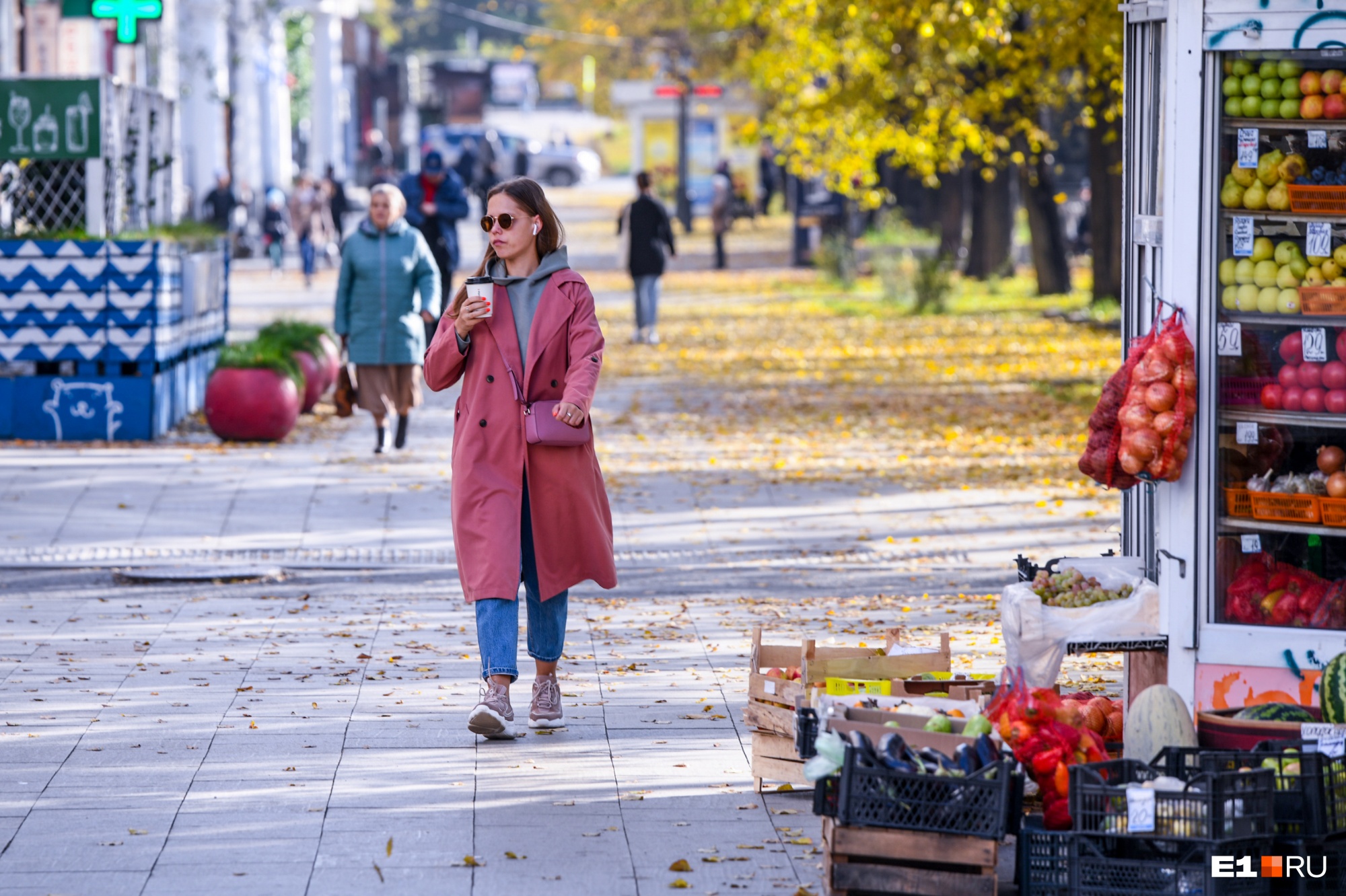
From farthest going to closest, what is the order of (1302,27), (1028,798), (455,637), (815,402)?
(815,402)
(455,637)
(1302,27)
(1028,798)

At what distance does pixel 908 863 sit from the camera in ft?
15.8

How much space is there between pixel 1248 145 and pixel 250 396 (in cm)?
936

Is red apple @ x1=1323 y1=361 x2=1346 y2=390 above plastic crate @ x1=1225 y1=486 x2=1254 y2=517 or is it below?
above

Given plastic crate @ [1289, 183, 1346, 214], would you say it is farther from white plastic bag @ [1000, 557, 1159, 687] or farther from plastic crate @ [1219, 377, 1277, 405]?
white plastic bag @ [1000, 557, 1159, 687]

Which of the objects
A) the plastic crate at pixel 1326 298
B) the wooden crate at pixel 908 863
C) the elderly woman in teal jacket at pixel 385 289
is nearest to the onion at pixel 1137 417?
the plastic crate at pixel 1326 298

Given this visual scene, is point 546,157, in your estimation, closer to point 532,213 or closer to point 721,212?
point 721,212

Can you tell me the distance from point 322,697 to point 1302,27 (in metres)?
4.16

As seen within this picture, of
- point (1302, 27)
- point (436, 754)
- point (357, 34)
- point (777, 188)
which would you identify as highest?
point (357, 34)

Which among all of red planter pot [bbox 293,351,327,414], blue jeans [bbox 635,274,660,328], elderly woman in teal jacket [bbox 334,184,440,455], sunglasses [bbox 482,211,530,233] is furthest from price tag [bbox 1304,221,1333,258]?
blue jeans [bbox 635,274,660,328]

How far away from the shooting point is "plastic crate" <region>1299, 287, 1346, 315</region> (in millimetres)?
5816

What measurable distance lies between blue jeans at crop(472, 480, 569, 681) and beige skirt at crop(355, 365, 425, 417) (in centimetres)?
662

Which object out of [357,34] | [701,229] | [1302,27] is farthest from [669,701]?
[357,34]

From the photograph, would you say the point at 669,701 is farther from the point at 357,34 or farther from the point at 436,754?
the point at 357,34

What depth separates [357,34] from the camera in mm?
64250
